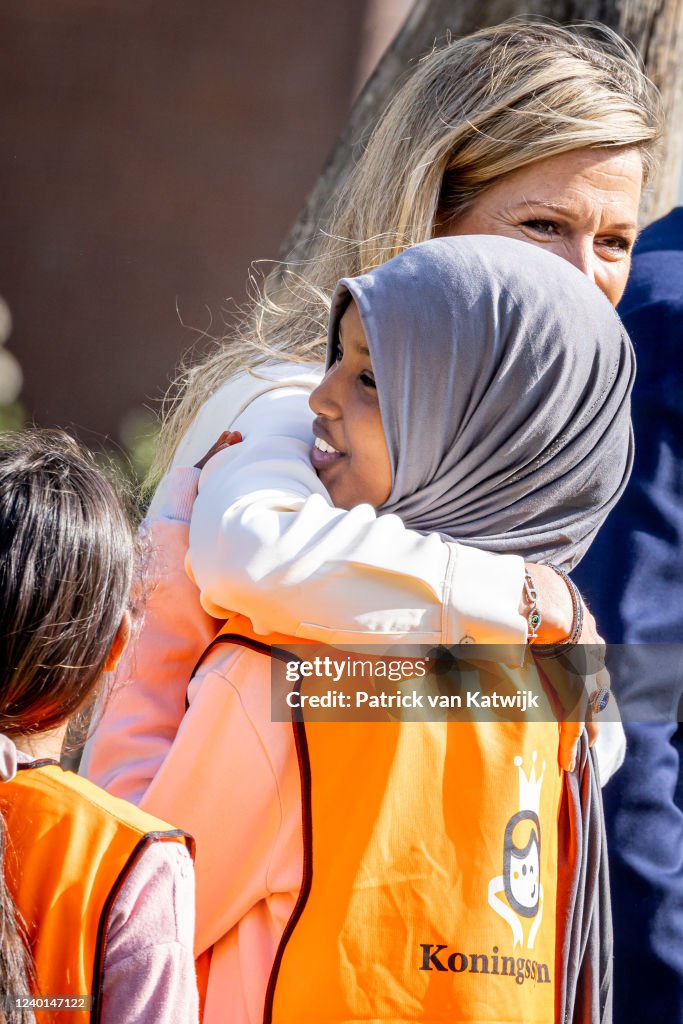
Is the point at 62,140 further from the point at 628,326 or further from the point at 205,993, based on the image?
the point at 205,993

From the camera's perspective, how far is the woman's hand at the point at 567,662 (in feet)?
5.01

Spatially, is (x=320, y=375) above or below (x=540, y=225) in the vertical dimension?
below

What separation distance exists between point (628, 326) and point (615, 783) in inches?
36.9

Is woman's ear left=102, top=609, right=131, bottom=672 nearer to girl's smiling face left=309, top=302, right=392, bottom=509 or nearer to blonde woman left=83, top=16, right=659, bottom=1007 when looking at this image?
blonde woman left=83, top=16, right=659, bottom=1007

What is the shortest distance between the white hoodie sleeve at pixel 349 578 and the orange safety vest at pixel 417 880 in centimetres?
8

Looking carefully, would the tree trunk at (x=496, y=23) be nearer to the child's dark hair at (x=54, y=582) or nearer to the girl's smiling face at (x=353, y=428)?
the girl's smiling face at (x=353, y=428)

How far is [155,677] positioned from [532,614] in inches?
21.6

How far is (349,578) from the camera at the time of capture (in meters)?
1.47

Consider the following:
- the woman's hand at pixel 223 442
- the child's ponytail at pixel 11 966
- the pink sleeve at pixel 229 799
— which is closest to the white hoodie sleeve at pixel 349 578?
the pink sleeve at pixel 229 799

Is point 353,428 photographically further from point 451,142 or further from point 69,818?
point 451,142

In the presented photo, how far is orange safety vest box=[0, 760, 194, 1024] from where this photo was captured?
1.24m

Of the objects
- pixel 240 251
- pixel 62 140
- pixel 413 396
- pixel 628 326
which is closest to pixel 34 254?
pixel 62 140

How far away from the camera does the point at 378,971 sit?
4.48 ft

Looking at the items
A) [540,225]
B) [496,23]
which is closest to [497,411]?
[540,225]
